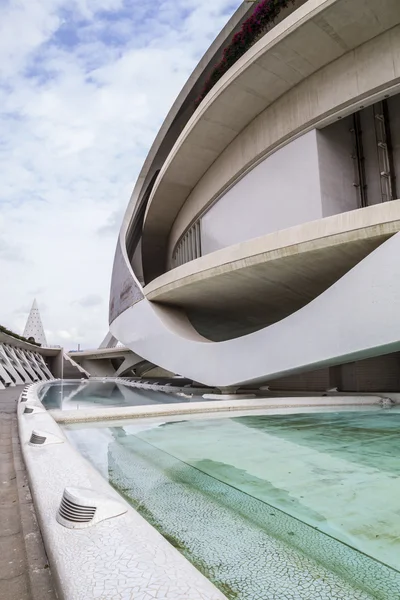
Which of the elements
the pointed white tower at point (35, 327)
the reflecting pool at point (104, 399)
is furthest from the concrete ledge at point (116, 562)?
the pointed white tower at point (35, 327)

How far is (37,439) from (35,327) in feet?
157

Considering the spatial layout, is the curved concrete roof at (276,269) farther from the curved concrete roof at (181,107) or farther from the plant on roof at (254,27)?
the curved concrete roof at (181,107)

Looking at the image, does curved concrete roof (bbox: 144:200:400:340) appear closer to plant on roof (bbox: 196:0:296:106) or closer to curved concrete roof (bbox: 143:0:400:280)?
curved concrete roof (bbox: 143:0:400:280)

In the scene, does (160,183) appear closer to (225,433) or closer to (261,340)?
(261,340)

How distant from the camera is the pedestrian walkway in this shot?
4.49 feet

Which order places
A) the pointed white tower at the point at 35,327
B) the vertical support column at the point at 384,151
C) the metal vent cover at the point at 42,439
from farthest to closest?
the pointed white tower at the point at 35,327, the vertical support column at the point at 384,151, the metal vent cover at the point at 42,439

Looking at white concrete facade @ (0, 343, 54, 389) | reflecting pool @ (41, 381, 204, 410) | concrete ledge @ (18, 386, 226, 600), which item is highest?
white concrete facade @ (0, 343, 54, 389)

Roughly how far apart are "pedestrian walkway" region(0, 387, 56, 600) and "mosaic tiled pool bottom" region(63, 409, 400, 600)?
1.92 ft

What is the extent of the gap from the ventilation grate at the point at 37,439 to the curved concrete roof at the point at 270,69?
9.12m

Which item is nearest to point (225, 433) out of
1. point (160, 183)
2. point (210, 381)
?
point (210, 381)

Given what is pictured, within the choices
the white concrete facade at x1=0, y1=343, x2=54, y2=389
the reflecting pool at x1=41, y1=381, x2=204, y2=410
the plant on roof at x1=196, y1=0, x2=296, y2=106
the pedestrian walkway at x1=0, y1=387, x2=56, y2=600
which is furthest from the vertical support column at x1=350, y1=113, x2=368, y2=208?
the white concrete facade at x1=0, y1=343, x2=54, y2=389

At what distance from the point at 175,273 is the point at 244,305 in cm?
234

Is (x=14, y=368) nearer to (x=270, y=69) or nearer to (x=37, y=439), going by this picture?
(x=270, y=69)

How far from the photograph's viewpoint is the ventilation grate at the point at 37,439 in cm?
339
